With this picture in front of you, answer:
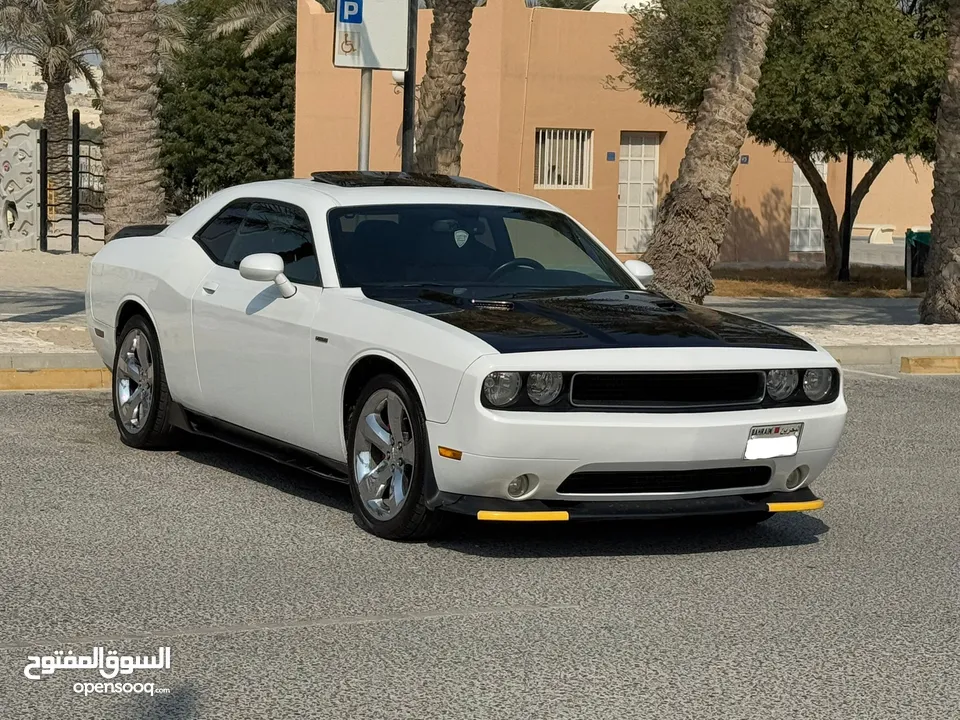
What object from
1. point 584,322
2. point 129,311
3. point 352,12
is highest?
point 352,12

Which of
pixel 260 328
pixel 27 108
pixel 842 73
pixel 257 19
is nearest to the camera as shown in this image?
pixel 260 328

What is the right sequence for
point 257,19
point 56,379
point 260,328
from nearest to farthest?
point 260,328 → point 56,379 → point 257,19

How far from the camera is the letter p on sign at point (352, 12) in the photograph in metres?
14.0

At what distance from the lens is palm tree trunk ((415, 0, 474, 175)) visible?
1988 centimetres

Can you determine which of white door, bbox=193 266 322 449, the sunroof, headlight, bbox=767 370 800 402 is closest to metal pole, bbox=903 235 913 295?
the sunroof

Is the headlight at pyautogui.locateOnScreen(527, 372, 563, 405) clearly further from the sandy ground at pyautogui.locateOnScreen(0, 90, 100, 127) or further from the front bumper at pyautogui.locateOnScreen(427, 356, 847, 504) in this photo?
the sandy ground at pyautogui.locateOnScreen(0, 90, 100, 127)

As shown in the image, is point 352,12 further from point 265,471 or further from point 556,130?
point 556,130

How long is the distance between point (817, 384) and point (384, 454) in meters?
1.95

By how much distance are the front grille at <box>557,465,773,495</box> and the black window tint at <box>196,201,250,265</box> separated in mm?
2863

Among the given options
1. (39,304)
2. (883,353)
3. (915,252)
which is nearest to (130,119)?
(39,304)

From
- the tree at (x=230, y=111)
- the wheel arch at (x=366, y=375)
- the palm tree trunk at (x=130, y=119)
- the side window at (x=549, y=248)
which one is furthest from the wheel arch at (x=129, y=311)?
the tree at (x=230, y=111)

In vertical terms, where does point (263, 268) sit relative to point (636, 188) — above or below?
below

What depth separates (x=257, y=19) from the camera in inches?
1966

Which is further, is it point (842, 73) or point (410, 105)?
point (842, 73)
